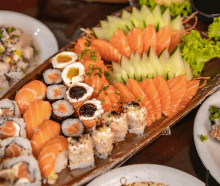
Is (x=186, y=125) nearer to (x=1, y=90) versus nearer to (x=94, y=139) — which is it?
(x=94, y=139)

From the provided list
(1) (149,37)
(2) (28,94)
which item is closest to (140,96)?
(1) (149,37)

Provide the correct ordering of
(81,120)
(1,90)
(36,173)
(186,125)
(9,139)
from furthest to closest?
1. (1,90)
2. (186,125)
3. (81,120)
4. (9,139)
5. (36,173)

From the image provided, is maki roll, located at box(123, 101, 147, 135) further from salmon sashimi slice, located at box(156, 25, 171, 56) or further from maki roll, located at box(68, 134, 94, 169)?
salmon sashimi slice, located at box(156, 25, 171, 56)

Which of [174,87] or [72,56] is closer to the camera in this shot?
[174,87]

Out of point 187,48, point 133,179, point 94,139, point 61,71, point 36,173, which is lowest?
point 133,179

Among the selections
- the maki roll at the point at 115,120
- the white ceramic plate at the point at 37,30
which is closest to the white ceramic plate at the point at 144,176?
the maki roll at the point at 115,120

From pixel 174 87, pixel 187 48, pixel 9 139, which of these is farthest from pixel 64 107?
pixel 187 48
